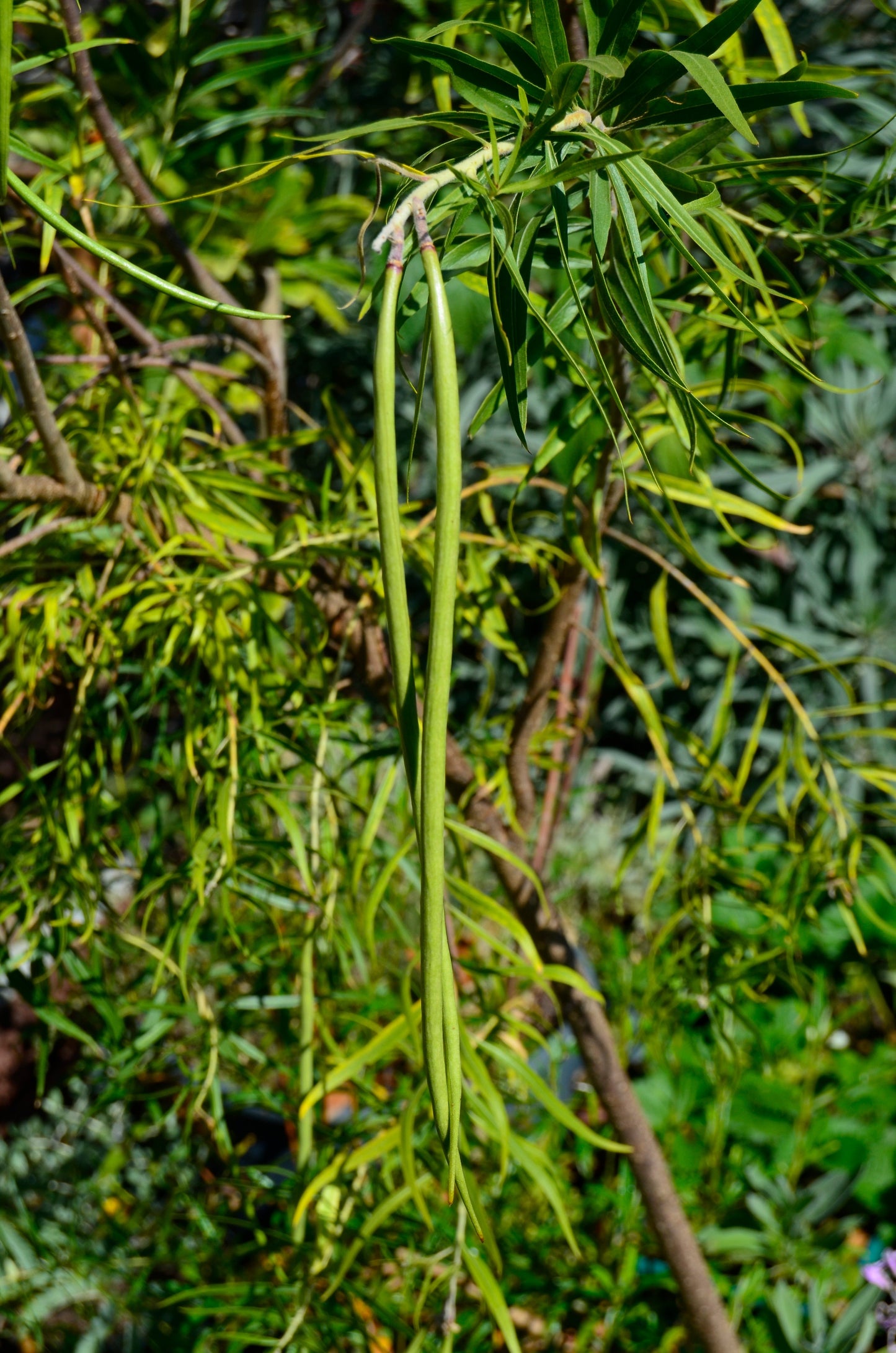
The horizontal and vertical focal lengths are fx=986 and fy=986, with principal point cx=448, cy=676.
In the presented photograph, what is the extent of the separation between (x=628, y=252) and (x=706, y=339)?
253mm

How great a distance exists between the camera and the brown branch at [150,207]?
16.8 inches

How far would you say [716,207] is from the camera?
0.88ft

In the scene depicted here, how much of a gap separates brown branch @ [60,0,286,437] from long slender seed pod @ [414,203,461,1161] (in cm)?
24

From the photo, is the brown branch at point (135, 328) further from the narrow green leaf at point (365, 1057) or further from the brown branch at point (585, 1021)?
the narrow green leaf at point (365, 1057)

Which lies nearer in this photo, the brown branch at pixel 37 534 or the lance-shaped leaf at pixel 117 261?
the lance-shaped leaf at pixel 117 261

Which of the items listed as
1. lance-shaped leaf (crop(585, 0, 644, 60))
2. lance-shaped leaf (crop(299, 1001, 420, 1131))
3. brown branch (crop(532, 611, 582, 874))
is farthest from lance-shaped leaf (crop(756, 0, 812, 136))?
lance-shaped leaf (crop(299, 1001, 420, 1131))

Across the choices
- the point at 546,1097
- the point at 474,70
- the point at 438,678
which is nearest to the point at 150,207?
the point at 474,70

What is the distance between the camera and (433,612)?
18 cm

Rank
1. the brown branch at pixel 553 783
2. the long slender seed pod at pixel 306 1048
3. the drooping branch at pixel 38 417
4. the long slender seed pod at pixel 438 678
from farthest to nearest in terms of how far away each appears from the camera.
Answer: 1. the brown branch at pixel 553 783
2. the long slender seed pod at pixel 306 1048
3. the drooping branch at pixel 38 417
4. the long slender seed pod at pixel 438 678

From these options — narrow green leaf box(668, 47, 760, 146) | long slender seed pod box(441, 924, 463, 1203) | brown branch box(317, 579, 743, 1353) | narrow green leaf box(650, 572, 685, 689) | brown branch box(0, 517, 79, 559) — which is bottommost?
brown branch box(317, 579, 743, 1353)

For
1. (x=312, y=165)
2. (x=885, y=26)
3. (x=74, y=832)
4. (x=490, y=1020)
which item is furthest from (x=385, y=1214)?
(x=885, y=26)

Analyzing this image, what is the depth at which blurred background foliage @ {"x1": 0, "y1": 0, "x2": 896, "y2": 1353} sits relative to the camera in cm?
48

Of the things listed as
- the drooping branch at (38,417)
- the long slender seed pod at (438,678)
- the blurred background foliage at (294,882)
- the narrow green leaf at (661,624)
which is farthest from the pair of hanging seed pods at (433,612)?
the narrow green leaf at (661,624)

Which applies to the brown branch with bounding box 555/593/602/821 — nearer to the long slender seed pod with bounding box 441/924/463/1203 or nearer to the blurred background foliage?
the blurred background foliage
